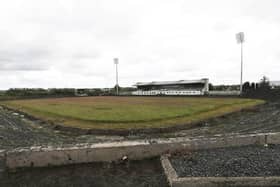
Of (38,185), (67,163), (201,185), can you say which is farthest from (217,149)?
(38,185)

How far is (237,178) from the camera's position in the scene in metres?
4.12

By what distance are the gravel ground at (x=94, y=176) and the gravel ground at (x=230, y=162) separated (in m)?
0.53

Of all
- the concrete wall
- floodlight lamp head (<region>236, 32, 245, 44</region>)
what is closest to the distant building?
floodlight lamp head (<region>236, 32, 245, 44</region>)

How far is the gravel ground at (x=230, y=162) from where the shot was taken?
4.44 meters

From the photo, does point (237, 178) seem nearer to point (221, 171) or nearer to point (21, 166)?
point (221, 171)

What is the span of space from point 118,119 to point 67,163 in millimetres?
8919

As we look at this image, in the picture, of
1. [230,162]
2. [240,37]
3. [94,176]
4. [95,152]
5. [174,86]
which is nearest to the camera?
[94,176]

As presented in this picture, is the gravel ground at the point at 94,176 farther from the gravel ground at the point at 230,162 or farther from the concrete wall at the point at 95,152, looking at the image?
the gravel ground at the point at 230,162

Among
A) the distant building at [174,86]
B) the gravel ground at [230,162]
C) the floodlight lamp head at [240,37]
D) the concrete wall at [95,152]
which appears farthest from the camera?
the distant building at [174,86]

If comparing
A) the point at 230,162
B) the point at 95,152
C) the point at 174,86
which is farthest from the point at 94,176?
the point at 174,86

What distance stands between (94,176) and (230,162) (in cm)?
279

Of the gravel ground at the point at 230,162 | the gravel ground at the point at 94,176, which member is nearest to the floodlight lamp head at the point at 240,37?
the gravel ground at the point at 230,162

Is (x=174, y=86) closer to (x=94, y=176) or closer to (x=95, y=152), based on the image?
(x=95, y=152)

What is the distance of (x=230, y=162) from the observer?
4922mm
